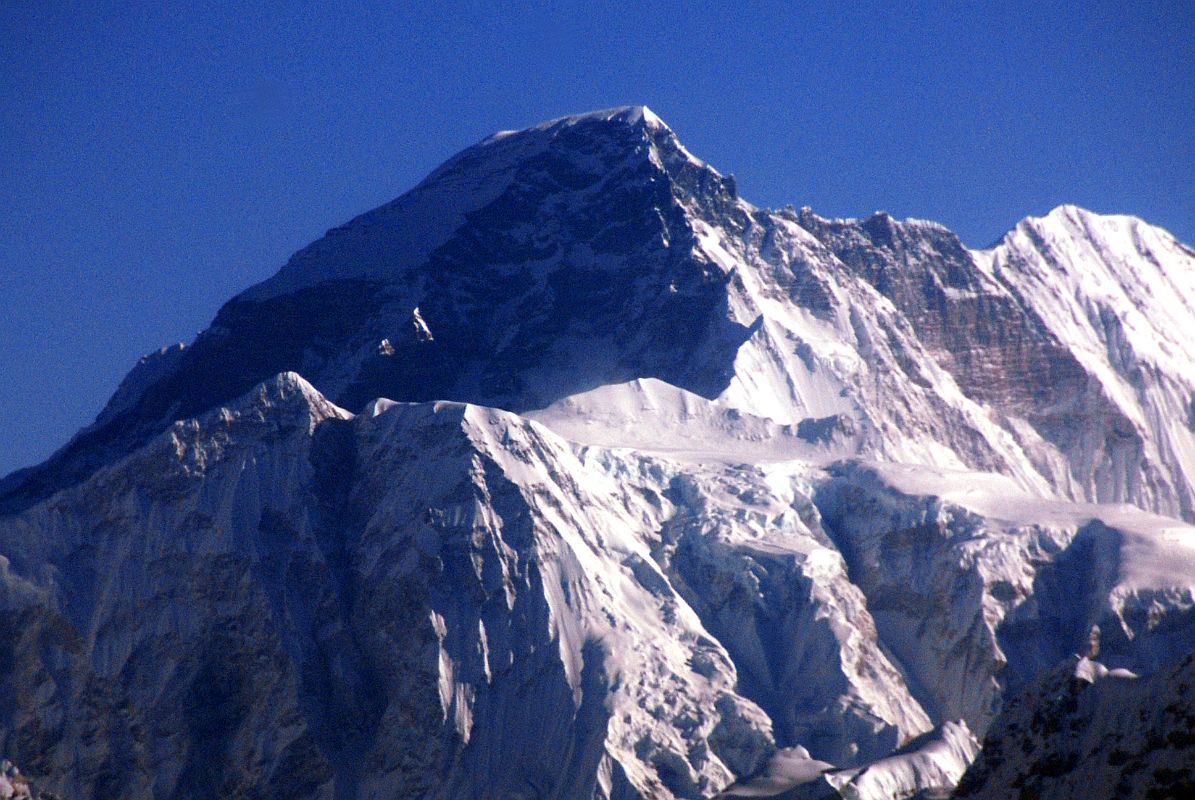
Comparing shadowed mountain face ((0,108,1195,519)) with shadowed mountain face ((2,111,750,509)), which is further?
shadowed mountain face ((2,111,750,509))

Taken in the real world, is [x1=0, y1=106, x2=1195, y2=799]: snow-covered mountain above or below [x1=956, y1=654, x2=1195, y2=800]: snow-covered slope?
above

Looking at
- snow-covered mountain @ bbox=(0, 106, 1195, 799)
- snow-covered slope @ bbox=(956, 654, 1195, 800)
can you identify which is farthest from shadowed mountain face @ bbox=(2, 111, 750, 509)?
snow-covered slope @ bbox=(956, 654, 1195, 800)


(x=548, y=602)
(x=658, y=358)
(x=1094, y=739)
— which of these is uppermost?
(x=658, y=358)

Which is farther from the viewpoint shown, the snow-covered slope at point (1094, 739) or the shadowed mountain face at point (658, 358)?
the shadowed mountain face at point (658, 358)

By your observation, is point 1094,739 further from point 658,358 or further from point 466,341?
point 466,341

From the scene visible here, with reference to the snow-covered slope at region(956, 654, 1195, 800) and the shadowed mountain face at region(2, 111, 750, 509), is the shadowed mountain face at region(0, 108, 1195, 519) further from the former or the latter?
the snow-covered slope at region(956, 654, 1195, 800)

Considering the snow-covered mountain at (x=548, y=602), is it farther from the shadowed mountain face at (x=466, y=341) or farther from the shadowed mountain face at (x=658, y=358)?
the shadowed mountain face at (x=466, y=341)

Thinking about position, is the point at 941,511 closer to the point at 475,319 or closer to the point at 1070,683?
the point at 475,319

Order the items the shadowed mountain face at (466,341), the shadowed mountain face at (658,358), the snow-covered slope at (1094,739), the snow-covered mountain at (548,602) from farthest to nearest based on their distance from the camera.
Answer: the shadowed mountain face at (466,341), the shadowed mountain face at (658,358), the snow-covered mountain at (548,602), the snow-covered slope at (1094,739)

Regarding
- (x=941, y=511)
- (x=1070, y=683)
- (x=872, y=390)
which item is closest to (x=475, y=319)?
(x=872, y=390)

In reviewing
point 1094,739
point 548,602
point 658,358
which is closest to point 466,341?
point 658,358

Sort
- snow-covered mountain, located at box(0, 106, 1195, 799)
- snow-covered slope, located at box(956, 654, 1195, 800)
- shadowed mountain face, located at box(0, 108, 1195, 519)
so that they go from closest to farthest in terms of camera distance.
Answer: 1. snow-covered slope, located at box(956, 654, 1195, 800)
2. snow-covered mountain, located at box(0, 106, 1195, 799)
3. shadowed mountain face, located at box(0, 108, 1195, 519)

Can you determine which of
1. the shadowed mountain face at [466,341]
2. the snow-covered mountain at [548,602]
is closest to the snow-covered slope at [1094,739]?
the snow-covered mountain at [548,602]
